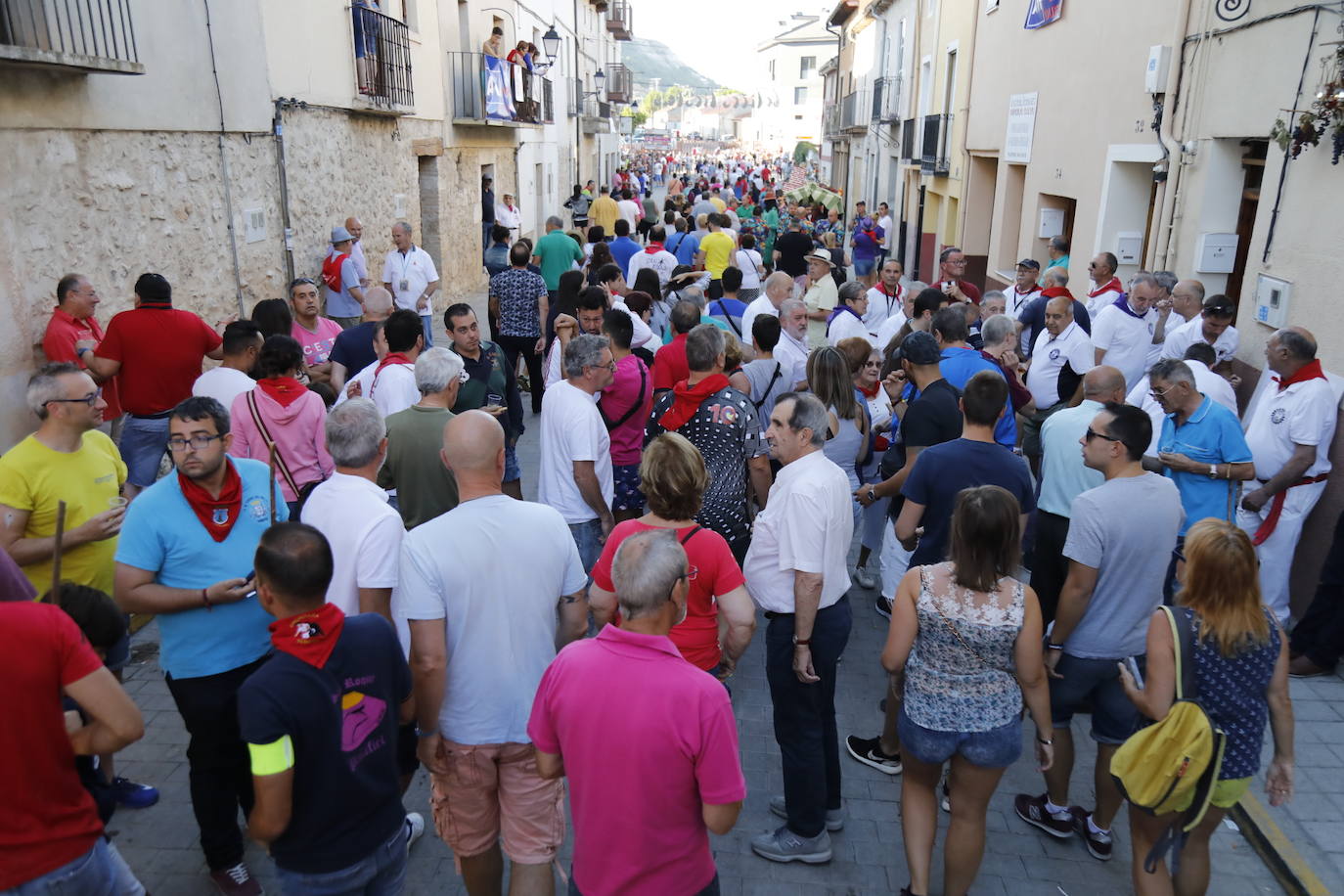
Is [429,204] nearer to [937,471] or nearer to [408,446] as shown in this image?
[408,446]

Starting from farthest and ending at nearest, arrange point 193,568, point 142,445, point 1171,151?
point 1171,151
point 142,445
point 193,568

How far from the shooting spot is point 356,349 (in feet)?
19.4

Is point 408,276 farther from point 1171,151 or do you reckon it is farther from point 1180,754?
point 1180,754

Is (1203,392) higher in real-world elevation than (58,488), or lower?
higher

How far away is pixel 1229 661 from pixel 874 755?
6.05 ft

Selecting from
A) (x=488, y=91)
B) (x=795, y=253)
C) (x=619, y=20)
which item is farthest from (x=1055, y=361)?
(x=619, y=20)

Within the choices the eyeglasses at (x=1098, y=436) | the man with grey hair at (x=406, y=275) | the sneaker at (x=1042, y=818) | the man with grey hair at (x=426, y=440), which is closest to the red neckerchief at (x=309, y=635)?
the man with grey hair at (x=426, y=440)

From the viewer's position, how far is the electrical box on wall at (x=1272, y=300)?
6.07 metres

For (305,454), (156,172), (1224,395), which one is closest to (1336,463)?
(1224,395)

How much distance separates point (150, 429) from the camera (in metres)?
5.80

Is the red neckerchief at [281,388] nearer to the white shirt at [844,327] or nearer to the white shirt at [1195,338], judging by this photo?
the white shirt at [844,327]

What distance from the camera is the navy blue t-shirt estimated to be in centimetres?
379

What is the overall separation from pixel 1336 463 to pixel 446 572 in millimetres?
5177

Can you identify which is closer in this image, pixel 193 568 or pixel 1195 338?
pixel 193 568
